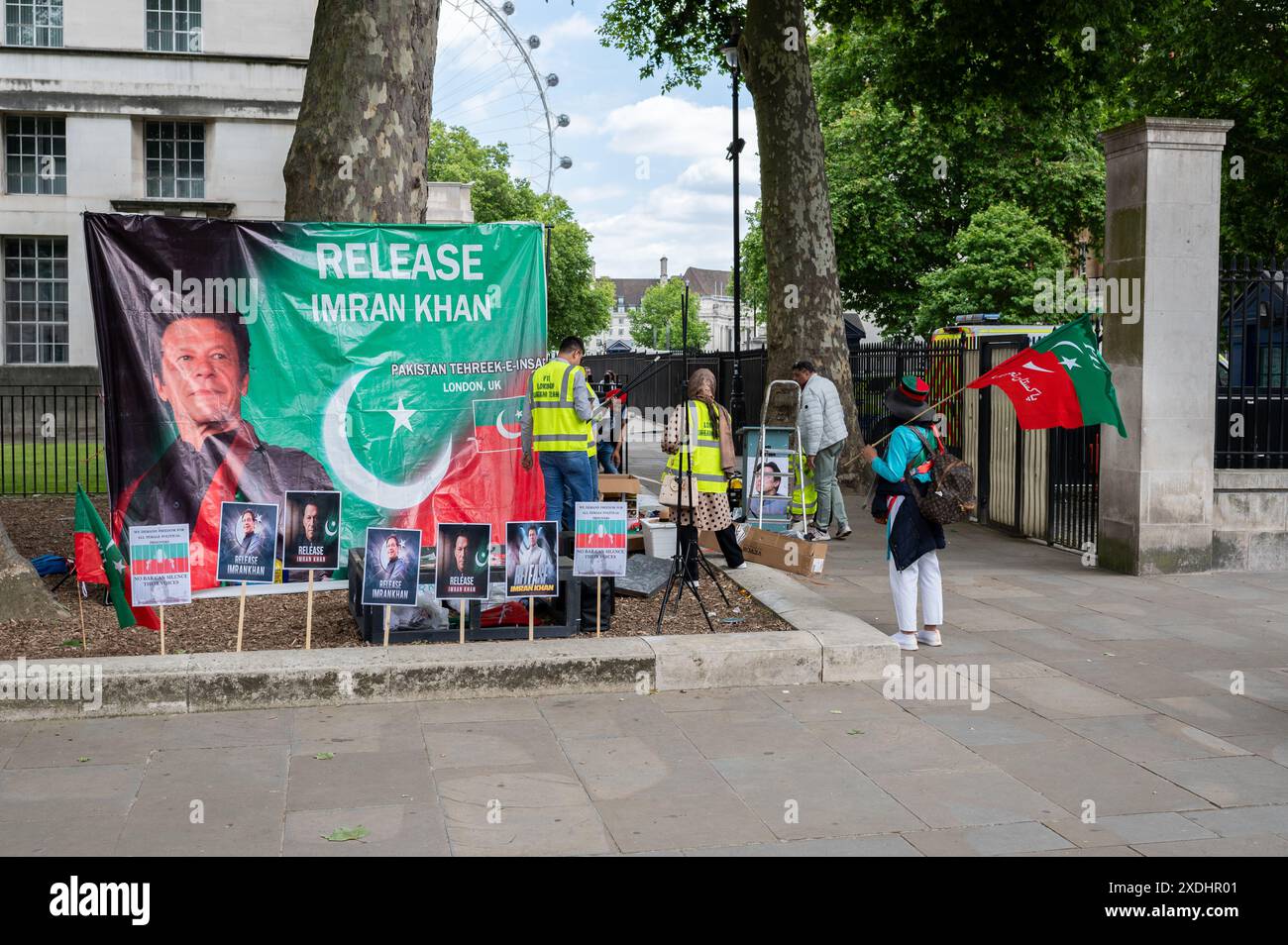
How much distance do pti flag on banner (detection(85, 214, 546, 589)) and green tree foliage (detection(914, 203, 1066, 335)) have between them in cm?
2843

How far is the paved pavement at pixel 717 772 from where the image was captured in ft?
16.5

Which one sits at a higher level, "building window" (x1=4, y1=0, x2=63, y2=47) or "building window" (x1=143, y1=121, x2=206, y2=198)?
"building window" (x1=4, y1=0, x2=63, y2=47)

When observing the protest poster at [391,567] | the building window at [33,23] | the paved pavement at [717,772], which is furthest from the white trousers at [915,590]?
the building window at [33,23]

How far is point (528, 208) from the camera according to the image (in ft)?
219

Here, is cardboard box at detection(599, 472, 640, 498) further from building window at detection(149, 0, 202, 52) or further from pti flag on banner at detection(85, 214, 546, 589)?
building window at detection(149, 0, 202, 52)

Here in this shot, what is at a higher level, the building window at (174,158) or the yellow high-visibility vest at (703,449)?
the building window at (174,158)

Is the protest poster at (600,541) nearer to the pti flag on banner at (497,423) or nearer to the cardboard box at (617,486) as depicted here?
the pti flag on banner at (497,423)

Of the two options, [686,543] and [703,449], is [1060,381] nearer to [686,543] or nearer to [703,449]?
[703,449]

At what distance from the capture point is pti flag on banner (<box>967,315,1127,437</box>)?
894 centimetres

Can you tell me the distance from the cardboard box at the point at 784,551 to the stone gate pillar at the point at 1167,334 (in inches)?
117

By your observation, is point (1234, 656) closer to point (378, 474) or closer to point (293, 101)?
point (378, 474)

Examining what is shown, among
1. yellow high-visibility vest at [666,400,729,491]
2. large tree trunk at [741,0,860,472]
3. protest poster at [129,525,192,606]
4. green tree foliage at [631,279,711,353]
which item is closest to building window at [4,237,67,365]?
large tree trunk at [741,0,860,472]

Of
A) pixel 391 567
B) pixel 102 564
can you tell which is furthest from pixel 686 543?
pixel 102 564

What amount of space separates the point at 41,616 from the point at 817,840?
5.58 meters
